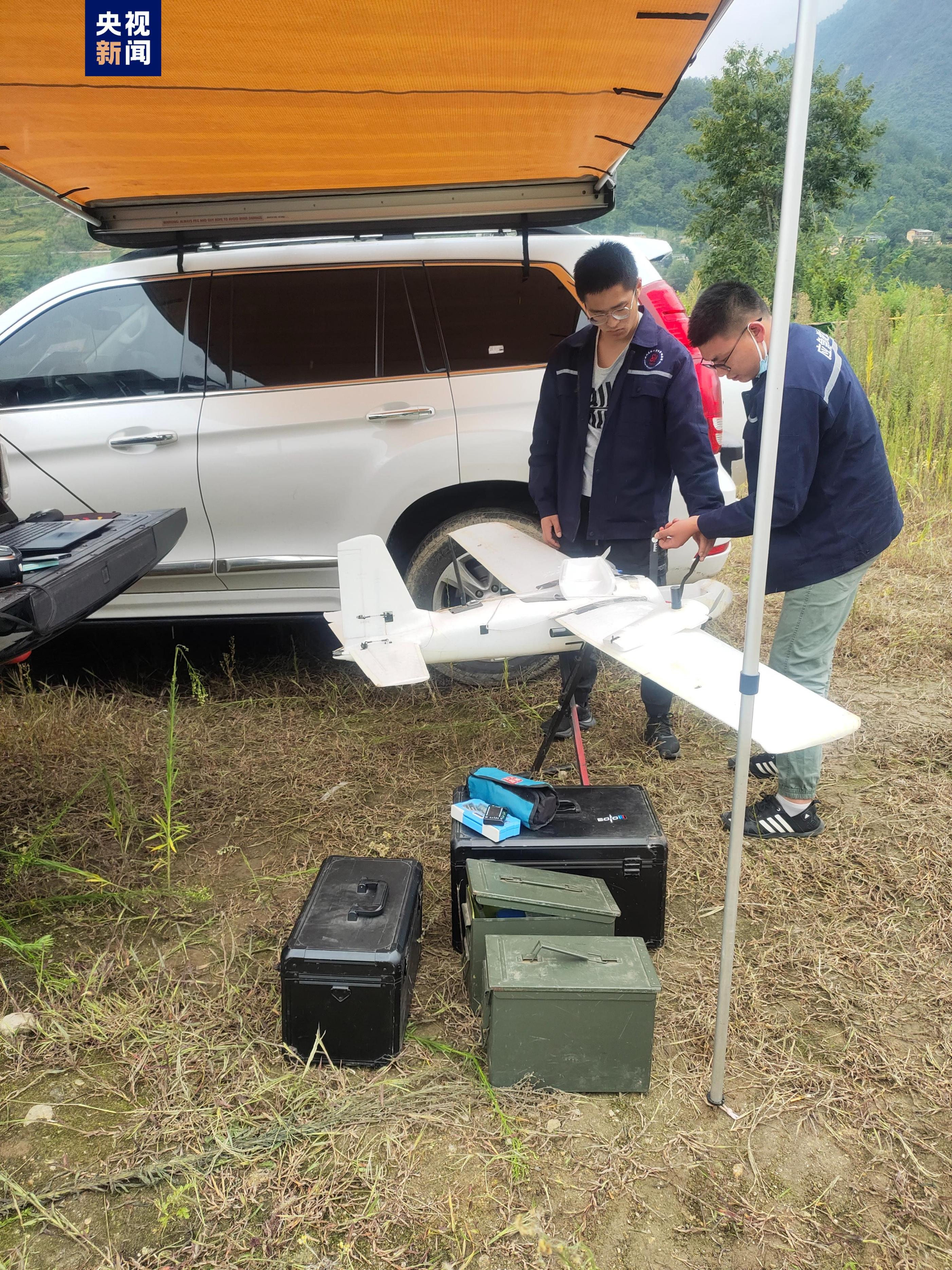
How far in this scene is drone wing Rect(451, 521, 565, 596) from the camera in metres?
3.27

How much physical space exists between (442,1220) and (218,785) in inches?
81.7

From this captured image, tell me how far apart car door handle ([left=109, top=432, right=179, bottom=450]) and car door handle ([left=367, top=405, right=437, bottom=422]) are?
0.85 meters

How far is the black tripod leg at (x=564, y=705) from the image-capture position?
3.00 meters

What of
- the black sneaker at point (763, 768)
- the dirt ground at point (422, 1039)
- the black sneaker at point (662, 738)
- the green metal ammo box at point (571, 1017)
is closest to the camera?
the dirt ground at point (422, 1039)

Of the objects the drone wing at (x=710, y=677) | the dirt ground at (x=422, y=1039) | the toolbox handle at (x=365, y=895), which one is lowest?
the dirt ground at (x=422, y=1039)

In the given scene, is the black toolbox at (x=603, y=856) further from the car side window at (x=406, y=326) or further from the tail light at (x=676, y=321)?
the car side window at (x=406, y=326)

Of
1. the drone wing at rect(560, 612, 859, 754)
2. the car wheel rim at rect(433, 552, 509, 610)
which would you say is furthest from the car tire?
the drone wing at rect(560, 612, 859, 754)

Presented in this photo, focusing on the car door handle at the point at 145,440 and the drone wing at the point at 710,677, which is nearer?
the drone wing at the point at 710,677

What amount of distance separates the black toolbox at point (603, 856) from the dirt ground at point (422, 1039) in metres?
0.15

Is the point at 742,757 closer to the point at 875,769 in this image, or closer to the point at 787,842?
the point at 787,842

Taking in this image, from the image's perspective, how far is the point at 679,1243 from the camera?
176cm

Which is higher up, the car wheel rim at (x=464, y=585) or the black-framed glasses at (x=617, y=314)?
the black-framed glasses at (x=617, y=314)

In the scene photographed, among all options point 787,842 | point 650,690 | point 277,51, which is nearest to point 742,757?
point 787,842
